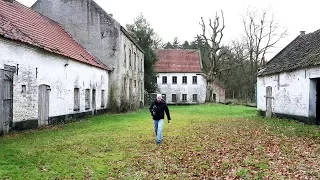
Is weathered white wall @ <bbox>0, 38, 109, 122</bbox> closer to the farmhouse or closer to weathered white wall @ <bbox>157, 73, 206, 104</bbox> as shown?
the farmhouse

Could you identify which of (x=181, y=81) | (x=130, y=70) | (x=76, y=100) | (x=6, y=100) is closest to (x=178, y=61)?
(x=181, y=81)

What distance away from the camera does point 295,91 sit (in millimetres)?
21750

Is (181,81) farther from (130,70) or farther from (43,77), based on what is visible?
(43,77)

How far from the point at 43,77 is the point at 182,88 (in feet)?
140

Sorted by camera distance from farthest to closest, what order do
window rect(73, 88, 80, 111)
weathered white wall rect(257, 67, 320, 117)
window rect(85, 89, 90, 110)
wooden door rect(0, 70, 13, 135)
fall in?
window rect(85, 89, 90, 110)
window rect(73, 88, 80, 111)
weathered white wall rect(257, 67, 320, 117)
wooden door rect(0, 70, 13, 135)

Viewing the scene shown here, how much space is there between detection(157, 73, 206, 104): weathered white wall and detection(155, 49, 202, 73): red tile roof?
2.76 ft

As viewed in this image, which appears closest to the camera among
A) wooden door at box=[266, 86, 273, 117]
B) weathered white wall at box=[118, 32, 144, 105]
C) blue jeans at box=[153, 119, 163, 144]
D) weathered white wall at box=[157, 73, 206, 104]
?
blue jeans at box=[153, 119, 163, 144]

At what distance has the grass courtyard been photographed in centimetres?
847

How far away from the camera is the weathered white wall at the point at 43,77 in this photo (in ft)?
51.2

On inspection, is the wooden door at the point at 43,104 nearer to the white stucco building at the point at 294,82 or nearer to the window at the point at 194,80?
the white stucco building at the point at 294,82

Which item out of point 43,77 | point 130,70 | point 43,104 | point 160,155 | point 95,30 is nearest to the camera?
point 160,155

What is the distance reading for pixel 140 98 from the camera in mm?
42750

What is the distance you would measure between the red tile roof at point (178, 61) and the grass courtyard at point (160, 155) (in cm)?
4458

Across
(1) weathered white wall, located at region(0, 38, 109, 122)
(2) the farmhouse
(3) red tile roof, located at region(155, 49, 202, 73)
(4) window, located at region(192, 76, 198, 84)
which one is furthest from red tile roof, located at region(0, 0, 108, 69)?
(4) window, located at region(192, 76, 198, 84)
